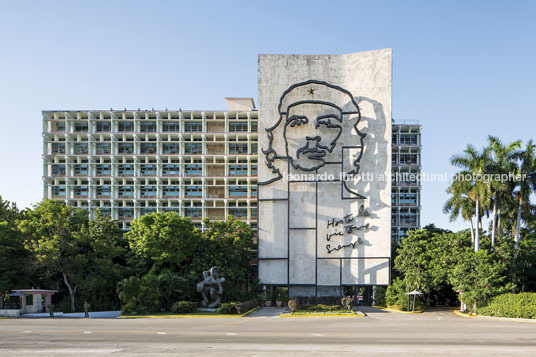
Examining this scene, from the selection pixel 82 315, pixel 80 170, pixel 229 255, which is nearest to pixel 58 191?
pixel 80 170

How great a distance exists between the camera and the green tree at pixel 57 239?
4991cm

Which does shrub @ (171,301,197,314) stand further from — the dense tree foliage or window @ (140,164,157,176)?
window @ (140,164,157,176)

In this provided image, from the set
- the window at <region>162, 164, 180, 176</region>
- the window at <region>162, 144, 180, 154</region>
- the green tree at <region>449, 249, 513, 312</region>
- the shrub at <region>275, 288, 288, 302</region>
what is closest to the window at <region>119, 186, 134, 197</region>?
the window at <region>162, 164, 180, 176</region>

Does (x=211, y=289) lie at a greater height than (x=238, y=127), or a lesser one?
lesser

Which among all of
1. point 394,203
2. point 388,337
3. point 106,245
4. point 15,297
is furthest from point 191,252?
point 394,203

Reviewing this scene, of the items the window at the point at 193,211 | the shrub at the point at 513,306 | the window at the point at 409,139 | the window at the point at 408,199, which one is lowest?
the shrub at the point at 513,306

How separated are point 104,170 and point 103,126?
7790mm

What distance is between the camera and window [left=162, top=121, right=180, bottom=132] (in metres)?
82.4

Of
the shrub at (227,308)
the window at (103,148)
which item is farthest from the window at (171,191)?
the shrub at (227,308)

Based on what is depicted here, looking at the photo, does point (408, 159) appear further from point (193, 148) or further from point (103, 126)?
point (103, 126)

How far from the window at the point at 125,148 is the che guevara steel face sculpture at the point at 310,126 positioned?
30717 mm

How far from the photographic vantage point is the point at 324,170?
60.8 meters

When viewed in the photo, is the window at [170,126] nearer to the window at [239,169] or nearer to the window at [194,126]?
the window at [194,126]

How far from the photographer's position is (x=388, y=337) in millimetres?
28094
